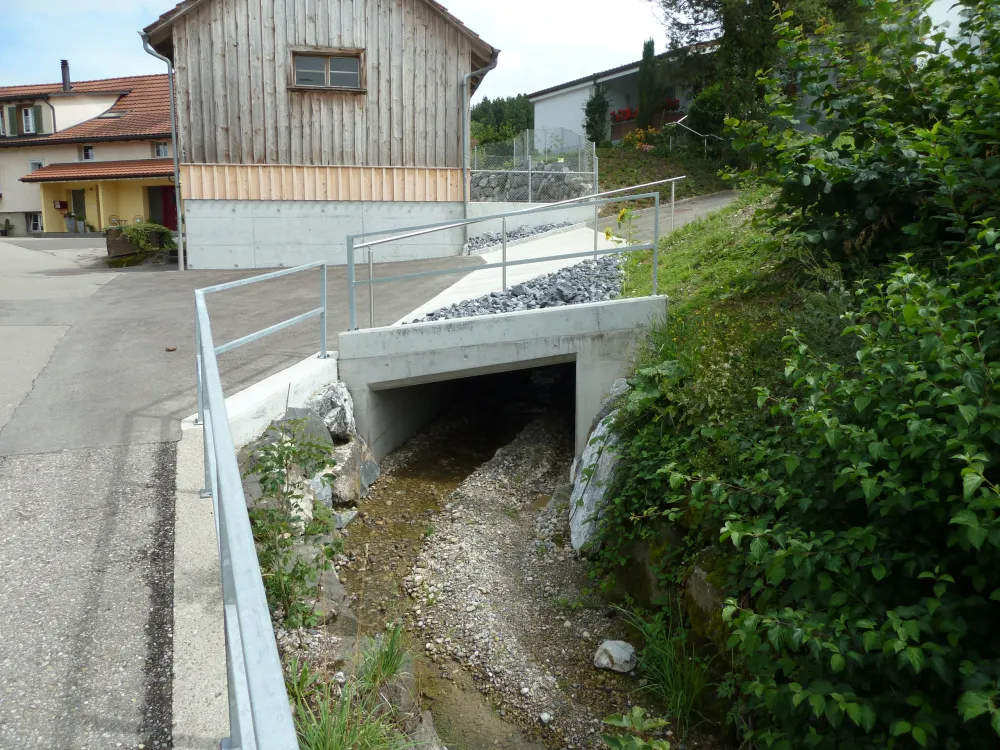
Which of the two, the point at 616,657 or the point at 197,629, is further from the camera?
the point at 616,657

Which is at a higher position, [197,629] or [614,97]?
[614,97]

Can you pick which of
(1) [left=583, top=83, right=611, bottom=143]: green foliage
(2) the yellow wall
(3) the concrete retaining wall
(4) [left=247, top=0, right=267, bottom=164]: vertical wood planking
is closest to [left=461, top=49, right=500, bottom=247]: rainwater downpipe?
(3) the concrete retaining wall

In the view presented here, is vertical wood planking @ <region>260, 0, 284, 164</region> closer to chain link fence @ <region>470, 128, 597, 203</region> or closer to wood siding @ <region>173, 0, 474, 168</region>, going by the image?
wood siding @ <region>173, 0, 474, 168</region>

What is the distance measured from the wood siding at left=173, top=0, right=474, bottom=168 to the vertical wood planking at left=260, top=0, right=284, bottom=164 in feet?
0.06

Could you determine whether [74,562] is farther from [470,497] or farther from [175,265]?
[175,265]

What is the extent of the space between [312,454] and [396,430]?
3.71 m

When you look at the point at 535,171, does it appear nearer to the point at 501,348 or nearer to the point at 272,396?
the point at 501,348

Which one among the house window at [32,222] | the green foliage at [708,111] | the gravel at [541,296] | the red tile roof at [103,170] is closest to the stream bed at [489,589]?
the gravel at [541,296]

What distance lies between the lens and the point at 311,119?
1536 centimetres

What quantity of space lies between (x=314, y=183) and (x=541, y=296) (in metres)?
7.67

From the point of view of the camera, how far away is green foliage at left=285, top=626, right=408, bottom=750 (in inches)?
150

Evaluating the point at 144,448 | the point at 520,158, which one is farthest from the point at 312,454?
the point at 520,158

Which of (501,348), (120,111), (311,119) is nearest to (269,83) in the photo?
(311,119)

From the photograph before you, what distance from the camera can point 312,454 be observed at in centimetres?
575
